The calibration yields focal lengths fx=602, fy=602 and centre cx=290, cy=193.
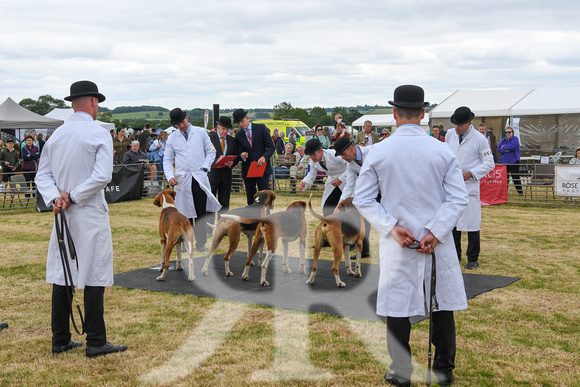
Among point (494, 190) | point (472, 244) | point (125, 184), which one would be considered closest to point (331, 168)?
point (472, 244)

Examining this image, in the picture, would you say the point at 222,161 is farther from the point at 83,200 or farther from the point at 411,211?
the point at 411,211

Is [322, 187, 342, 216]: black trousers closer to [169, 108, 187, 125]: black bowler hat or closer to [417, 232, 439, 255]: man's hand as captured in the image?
[169, 108, 187, 125]: black bowler hat

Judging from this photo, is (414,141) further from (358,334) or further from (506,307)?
(506,307)

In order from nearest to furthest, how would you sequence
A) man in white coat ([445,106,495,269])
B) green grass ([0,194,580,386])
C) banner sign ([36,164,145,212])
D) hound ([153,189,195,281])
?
green grass ([0,194,580,386])
hound ([153,189,195,281])
man in white coat ([445,106,495,269])
banner sign ([36,164,145,212])

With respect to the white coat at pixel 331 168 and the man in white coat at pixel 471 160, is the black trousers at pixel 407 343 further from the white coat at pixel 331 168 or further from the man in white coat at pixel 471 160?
the white coat at pixel 331 168

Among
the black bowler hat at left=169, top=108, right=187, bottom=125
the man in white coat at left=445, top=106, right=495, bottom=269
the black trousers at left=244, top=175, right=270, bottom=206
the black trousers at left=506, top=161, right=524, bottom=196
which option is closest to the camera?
the man in white coat at left=445, top=106, right=495, bottom=269

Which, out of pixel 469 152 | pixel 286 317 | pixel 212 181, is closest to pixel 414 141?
pixel 286 317

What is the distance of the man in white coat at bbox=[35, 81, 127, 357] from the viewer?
16.0 ft

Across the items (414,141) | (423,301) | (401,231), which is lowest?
(423,301)

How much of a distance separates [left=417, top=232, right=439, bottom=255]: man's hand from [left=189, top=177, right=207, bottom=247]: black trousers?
246 inches

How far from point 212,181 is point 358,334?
19.4 ft

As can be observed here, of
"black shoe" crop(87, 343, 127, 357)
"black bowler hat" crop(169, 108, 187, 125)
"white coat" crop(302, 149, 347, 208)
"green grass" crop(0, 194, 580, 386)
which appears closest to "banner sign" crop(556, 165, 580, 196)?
"green grass" crop(0, 194, 580, 386)

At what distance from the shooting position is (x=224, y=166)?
10688 mm

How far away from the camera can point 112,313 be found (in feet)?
20.6
